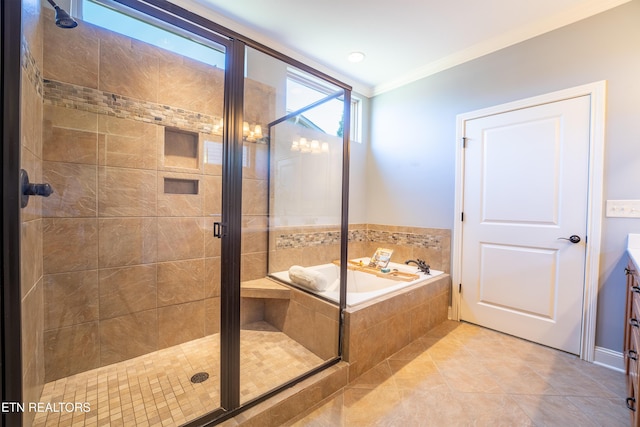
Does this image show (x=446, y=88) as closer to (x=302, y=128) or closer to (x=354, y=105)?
(x=354, y=105)

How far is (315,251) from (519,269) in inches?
71.6

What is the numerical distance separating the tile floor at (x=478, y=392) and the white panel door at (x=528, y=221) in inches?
12.5

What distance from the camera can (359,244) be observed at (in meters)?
3.48

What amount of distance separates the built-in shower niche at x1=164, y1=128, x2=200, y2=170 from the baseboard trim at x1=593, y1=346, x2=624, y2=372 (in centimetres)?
332

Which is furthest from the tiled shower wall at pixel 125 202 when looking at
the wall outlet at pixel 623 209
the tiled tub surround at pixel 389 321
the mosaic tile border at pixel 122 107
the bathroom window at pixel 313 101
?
the wall outlet at pixel 623 209

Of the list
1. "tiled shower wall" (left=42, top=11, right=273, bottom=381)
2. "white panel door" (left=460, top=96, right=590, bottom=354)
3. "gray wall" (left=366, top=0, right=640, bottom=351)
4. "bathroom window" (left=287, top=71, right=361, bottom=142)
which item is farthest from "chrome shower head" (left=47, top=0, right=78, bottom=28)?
"white panel door" (left=460, top=96, right=590, bottom=354)

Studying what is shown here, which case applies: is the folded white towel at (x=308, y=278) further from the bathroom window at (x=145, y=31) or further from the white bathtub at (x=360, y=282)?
the bathroom window at (x=145, y=31)

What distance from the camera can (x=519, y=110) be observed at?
2328mm

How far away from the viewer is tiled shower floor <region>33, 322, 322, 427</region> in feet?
4.46

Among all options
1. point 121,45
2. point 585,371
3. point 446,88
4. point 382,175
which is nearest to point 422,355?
point 585,371

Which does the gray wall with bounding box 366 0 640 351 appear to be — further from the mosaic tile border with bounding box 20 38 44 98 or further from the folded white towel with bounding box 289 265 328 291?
the mosaic tile border with bounding box 20 38 44 98

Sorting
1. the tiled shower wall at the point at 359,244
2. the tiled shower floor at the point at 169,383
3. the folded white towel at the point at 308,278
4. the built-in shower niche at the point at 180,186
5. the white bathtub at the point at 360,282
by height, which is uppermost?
the built-in shower niche at the point at 180,186

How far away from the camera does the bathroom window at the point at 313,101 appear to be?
213cm

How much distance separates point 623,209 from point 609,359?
42.3 inches
